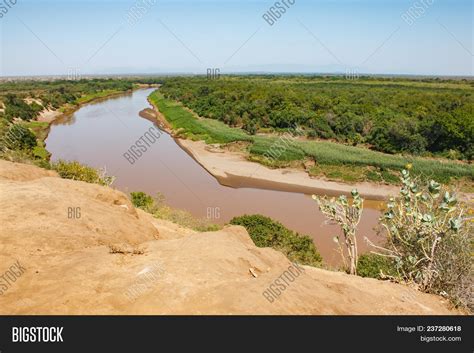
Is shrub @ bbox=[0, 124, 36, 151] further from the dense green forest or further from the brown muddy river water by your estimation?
the dense green forest

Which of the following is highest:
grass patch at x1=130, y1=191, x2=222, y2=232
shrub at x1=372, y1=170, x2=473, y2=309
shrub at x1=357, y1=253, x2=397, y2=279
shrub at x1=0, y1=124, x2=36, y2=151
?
shrub at x1=0, y1=124, x2=36, y2=151

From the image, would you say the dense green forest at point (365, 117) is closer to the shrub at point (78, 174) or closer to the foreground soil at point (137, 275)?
the shrub at point (78, 174)

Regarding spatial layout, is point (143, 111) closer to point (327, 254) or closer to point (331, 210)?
point (327, 254)

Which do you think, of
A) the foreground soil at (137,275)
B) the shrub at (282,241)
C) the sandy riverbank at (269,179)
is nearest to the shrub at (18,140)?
the sandy riverbank at (269,179)

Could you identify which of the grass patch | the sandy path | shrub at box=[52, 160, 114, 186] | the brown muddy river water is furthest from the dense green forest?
shrub at box=[52, 160, 114, 186]

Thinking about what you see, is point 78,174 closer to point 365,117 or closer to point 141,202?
point 141,202
